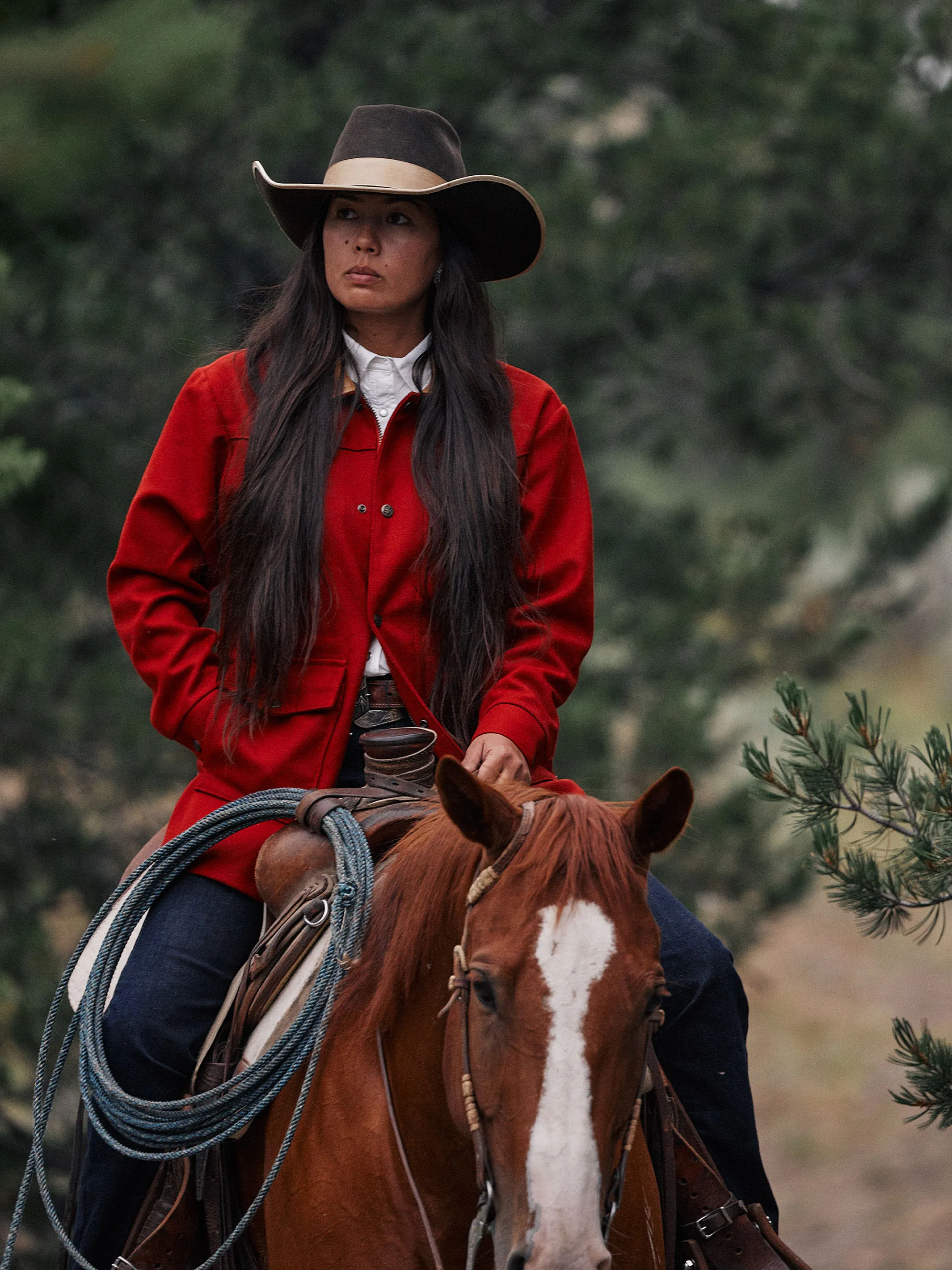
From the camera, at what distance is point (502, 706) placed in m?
2.79

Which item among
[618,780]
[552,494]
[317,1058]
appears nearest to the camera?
[317,1058]

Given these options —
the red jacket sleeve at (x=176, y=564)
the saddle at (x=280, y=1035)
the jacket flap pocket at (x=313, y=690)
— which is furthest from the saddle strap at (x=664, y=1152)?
the red jacket sleeve at (x=176, y=564)

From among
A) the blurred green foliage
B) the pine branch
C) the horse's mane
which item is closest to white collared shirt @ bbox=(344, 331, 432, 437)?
the horse's mane

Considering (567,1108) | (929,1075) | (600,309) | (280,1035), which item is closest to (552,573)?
(280,1035)

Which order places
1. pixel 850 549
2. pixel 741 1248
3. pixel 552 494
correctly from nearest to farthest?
pixel 741 1248 → pixel 552 494 → pixel 850 549

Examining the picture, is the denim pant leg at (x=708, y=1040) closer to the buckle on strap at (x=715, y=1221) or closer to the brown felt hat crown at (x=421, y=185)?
the buckle on strap at (x=715, y=1221)

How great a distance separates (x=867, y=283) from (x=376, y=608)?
235 inches

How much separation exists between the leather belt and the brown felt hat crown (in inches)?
37.9

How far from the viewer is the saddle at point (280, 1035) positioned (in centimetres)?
257

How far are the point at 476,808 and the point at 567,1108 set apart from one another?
0.41 metres

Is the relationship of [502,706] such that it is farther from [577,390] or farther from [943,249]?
[943,249]

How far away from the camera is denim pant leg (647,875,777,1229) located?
274 cm

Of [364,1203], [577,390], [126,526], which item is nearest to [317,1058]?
[364,1203]

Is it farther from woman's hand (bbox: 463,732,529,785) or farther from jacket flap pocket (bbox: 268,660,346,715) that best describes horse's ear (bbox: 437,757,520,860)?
jacket flap pocket (bbox: 268,660,346,715)
